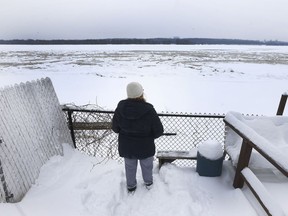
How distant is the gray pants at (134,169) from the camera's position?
12.9ft

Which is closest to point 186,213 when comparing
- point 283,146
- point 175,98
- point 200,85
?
point 283,146

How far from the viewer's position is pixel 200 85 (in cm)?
1695

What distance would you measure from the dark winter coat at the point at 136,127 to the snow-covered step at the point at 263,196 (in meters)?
1.27

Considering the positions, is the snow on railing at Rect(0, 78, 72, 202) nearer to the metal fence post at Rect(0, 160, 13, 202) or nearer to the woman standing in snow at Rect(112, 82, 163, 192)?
the metal fence post at Rect(0, 160, 13, 202)

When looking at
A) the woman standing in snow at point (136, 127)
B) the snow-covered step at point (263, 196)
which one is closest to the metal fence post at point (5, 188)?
the woman standing in snow at point (136, 127)

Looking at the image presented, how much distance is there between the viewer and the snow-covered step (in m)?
2.76

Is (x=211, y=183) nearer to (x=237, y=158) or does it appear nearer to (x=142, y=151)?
(x=237, y=158)

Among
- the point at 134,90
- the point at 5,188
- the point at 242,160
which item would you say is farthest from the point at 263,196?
the point at 5,188

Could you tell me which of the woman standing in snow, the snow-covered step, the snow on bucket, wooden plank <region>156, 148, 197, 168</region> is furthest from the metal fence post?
the snow-covered step

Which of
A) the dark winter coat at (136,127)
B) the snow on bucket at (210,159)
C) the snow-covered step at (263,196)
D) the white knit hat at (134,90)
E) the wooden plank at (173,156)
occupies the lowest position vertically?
the wooden plank at (173,156)

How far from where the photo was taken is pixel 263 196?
9.99ft

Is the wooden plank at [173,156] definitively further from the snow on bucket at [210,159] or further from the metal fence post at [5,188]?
the metal fence post at [5,188]

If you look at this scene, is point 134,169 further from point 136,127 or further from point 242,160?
point 242,160

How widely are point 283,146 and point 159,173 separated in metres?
1.99
